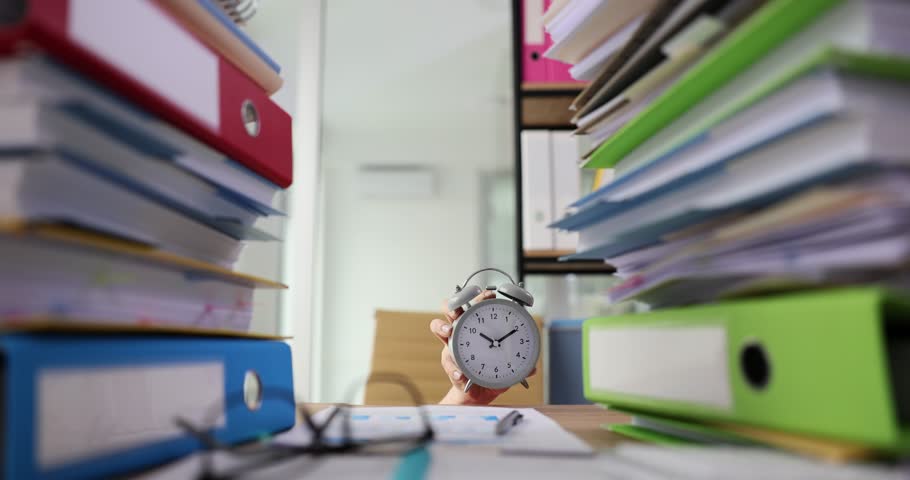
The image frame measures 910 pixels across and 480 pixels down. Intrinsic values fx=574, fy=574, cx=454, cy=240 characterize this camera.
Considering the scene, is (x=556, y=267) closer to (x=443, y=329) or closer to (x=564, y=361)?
(x=564, y=361)

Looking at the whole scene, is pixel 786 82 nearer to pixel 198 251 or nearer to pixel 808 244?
pixel 808 244

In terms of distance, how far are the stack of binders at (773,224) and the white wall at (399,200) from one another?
3.46 metres

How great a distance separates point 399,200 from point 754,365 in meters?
4.14

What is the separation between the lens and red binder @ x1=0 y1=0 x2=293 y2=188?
0.97 ft

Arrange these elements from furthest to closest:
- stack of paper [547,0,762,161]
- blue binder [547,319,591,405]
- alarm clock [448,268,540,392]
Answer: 1. blue binder [547,319,591,405]
2. alarm clock [448,268,540,392]
3. stack of paper [547,0,762,161]

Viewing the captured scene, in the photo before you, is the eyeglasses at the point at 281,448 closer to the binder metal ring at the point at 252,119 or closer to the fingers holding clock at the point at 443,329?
the binder metal ring at the point at 252,119

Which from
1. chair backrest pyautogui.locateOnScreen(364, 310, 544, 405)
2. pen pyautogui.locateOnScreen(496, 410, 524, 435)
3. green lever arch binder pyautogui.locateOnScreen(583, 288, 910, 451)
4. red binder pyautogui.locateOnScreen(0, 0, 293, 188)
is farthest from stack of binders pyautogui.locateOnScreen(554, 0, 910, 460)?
chair backrest pyautogui.locateOnScreen(364, 310, 544, 405)

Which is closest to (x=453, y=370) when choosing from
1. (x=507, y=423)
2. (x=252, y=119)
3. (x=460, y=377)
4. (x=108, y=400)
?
(x=460, y=377)

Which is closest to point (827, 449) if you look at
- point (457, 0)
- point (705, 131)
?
A: point (705, 131)

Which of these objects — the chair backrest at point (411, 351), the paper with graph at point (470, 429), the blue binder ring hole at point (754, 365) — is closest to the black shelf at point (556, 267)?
the chair backrest at point (411, 351)

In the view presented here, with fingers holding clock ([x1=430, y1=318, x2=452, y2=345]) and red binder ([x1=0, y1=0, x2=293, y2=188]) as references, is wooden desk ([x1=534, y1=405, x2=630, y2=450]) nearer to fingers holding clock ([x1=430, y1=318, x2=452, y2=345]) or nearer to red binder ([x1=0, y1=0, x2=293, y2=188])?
fingers holding clock ([x1=430, y1=318, x2=452, y2=345])

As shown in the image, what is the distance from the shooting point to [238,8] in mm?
589

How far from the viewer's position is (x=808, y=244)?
1.07 ft

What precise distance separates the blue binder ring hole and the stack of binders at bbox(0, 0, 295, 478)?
14.8 inches
